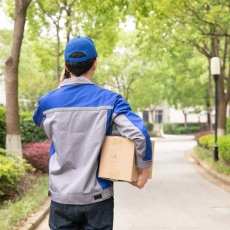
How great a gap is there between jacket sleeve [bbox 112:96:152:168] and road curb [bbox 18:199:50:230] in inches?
152

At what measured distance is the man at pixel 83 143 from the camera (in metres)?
2.65

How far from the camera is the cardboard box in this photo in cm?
268

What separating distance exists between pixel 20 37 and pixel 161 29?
6148 millimetres

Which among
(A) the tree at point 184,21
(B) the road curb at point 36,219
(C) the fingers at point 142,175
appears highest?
(A) the tree at point 184,21

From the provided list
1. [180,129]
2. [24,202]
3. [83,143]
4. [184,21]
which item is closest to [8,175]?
[24,202]

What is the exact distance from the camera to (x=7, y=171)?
7.41 m

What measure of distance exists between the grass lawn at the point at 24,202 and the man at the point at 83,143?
325 centimetres

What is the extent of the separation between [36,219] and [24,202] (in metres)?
0.89

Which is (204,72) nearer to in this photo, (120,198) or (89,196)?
(120,198)

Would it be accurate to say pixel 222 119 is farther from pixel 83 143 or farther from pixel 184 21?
pixel 83 143

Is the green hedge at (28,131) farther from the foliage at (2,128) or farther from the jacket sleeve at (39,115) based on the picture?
the jacket sleeve at (39,115)

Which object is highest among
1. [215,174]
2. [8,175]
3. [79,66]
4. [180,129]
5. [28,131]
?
[79,66]

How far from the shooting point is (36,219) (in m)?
6.70

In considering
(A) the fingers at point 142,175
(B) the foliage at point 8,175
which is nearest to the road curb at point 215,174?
(B) the foliage at point 8,175
